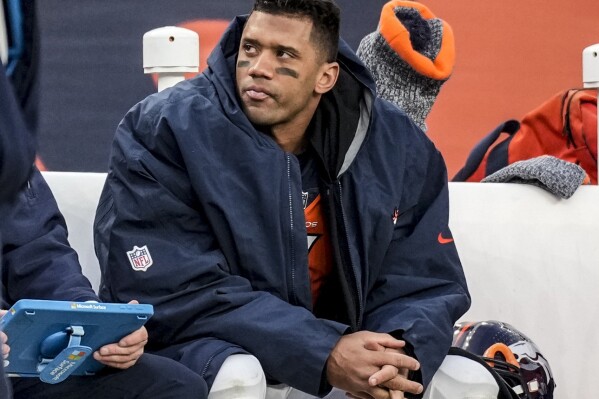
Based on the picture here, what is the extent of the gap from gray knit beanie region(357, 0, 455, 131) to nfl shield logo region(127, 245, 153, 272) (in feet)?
3.96

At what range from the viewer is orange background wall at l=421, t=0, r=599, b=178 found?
5.39 meters

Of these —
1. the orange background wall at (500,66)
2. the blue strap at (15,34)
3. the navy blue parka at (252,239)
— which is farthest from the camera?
the orange background wall at (500,66)

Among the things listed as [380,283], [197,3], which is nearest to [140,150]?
[380,283]

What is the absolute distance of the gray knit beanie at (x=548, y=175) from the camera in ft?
12.9

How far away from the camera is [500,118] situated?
17.7 ft

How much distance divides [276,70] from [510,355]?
36.6 inches

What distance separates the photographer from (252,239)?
10.2 feet

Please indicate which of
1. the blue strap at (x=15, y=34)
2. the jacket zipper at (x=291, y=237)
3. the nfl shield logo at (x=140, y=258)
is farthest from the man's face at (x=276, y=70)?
the blue strap at (x=15, y=34)

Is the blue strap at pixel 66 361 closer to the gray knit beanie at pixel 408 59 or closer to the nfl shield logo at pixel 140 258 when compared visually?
the nfl shield logo at pixel 140 258

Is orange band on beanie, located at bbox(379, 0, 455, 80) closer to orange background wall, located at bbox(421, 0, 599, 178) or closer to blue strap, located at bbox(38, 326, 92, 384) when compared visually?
orange background wall, located at bbox(421, 0, 599, 178)

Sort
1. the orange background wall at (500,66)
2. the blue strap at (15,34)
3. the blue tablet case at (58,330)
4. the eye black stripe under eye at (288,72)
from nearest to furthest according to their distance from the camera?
the blue strap at (15,34)
the blue tablet case at (58,330)
the eye black stripe under eye at (288,72)
the orange background wall at (500,66)

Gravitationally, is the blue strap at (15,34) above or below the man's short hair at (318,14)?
above

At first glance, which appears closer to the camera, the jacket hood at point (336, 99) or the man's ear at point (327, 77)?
the jacket hood at point (336, 99)

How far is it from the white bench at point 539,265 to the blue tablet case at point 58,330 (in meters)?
1.57
